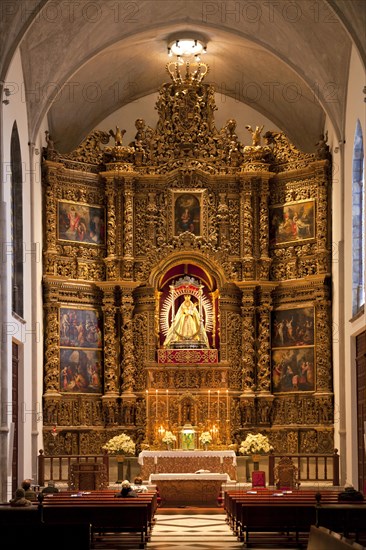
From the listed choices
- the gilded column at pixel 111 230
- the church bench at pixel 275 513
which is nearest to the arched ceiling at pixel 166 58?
the gilded column at pixel 111 230

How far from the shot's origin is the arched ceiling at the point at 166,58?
96.9ft

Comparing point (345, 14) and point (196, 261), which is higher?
point (345, 14)

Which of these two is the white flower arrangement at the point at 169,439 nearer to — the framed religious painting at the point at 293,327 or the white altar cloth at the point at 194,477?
the white altar cloth at the point at 194,477

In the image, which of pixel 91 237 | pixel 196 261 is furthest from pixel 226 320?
pixel 91 237

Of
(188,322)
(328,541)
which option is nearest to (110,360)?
(188,322)

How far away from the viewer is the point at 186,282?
34.9 meters

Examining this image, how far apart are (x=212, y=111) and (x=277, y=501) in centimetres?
1605

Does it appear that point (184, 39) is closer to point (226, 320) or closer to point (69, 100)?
point (69, 100)

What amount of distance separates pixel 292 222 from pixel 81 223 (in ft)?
19.7

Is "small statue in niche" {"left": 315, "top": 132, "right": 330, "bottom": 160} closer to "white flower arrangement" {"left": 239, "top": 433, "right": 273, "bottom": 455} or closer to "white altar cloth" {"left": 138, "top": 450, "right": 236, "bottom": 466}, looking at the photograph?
"white flower arrangement" {"left": 239, "top": 433, "right": 273, "bottom": 455}

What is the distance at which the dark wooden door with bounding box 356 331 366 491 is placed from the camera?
29.0 meters

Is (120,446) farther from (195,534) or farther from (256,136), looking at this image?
(256,136)

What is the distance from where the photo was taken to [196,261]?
34625 mm

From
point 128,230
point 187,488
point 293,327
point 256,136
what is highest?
point 256,136
